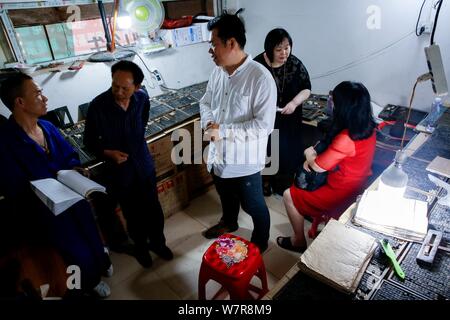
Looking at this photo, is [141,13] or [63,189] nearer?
[63,189]

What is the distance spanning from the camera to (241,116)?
1781 mm

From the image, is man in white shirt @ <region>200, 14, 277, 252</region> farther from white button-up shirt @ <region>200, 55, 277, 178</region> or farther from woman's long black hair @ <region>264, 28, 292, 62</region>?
woman's long black hair @ <region>264, 28, 292, 62</region>

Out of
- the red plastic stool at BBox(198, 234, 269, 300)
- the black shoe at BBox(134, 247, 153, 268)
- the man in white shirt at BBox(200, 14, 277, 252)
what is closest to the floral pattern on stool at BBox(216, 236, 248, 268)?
the red plastic stool at BBox(198, 234, 269, 300)

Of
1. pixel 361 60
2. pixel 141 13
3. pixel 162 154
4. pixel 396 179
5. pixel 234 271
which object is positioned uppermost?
pixel 141 13

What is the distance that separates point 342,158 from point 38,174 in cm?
171

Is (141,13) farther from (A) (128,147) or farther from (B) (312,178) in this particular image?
(B) (312,178)

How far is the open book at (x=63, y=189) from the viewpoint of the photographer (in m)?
1.42

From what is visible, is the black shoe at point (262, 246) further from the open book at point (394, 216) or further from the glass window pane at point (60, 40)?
the glass window pane at point (60, 40)

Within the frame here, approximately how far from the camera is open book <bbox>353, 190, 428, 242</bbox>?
4.00 feet

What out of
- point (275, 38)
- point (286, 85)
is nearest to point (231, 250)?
point (286, 85)

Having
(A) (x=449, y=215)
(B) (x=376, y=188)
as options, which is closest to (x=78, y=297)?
(B) (x=376, y=188)

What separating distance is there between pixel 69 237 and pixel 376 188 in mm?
1767
